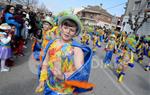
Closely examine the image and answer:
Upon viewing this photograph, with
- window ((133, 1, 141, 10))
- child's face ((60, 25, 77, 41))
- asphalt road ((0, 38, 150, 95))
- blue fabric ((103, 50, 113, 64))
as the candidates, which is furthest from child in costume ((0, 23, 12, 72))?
window ((133, 1, 141, 10))

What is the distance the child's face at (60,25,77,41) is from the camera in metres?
2.54

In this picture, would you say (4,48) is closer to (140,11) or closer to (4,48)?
(4,48)

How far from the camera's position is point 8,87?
211 inches

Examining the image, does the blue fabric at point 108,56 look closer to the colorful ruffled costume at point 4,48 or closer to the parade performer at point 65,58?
the colorful ruffled costume at point 4,48

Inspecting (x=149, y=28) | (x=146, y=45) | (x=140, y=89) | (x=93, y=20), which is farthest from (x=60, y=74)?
(x=93, y=20)

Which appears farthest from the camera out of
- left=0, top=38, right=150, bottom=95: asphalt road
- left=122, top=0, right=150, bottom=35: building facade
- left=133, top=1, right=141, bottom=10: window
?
left=133, top=1, right=141, bottom=10: window

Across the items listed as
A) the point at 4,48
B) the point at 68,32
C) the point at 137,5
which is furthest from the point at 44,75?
the point at 137,5

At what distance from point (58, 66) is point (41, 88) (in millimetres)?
444

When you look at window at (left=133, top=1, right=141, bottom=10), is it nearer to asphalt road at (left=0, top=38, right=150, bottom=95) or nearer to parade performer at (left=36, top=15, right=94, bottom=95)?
asphalt road at (left=0, top=38, right=150, bottom=95)

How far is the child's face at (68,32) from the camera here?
254 centimetres

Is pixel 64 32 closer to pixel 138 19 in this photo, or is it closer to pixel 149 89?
pixel 149 89

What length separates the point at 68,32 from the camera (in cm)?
254

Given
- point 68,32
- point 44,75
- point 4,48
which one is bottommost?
point 4,48

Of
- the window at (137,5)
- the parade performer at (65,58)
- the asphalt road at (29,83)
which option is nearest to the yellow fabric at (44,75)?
the parade performer at (65,58)
